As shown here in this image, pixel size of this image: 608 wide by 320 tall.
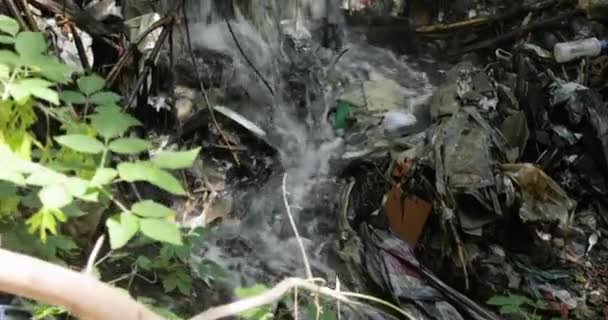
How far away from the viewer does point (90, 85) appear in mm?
1079

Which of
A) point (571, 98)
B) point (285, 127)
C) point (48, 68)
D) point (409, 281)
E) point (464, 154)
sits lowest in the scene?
point (409, 281)

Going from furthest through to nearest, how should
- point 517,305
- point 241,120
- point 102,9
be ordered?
point 241,120
point 102,9
point 517,305

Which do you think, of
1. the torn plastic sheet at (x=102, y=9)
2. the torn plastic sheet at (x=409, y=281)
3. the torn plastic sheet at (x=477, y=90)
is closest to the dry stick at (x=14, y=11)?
the torn plastic sheet at (x=102, y=9)

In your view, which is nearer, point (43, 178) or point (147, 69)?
point (43, 178)

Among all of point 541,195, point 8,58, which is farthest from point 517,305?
point 8,58

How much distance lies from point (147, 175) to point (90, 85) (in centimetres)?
34

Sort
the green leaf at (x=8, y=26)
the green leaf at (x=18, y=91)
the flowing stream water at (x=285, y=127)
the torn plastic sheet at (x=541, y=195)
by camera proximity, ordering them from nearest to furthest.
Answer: the green leaf at (x=18, y=91)
the green leaf at (x=8, y=26)
the torn plastic sheet at (x=541, y=195)
the flowing stream water at (x=285, y=127)

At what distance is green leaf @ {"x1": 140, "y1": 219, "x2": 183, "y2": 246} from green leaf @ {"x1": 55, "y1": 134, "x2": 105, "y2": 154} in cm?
13

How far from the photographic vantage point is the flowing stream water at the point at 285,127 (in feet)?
6.76

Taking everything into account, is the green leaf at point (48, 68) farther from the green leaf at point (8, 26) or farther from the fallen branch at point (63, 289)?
the fallen branch at point (63, 289)

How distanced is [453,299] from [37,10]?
1.20 m

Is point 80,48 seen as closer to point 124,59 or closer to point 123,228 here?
point 124,59

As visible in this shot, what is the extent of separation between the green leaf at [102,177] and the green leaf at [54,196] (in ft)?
0.11

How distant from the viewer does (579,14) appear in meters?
2.81
